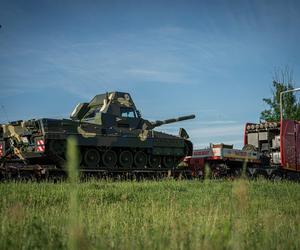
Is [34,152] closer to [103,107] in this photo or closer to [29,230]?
[103,107]

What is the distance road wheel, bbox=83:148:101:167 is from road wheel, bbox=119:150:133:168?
1.10 m

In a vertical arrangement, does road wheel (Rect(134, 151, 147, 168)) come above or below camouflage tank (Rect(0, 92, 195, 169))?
below

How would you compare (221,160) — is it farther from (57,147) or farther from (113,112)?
(57,147)

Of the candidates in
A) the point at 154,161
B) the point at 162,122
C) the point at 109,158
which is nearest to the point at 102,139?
the point at 109,158

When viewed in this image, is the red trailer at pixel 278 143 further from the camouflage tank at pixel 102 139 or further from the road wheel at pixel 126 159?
the road wheel at pixel 126 159

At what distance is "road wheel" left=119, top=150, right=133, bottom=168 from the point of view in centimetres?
2020

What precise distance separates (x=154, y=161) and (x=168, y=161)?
3.21 feet

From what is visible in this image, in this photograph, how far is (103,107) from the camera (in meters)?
21.2

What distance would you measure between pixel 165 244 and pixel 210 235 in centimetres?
41

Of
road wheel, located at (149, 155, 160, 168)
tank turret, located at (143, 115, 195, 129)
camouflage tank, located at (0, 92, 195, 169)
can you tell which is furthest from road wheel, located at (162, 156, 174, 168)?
tank turret, located at (143, 115, 195, 129)

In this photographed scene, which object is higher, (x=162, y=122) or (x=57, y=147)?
(x=162, y=122)

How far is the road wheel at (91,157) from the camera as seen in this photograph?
1908cm

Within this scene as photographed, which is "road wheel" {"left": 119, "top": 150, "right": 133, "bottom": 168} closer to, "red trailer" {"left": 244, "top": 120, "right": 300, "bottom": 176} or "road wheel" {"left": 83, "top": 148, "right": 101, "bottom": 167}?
"road wheel" {"left": 83, "top": 148, "right": 101, "bottom": 167}

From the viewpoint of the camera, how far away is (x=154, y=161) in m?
21.6
